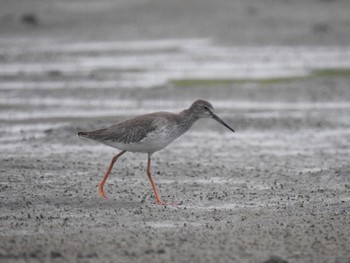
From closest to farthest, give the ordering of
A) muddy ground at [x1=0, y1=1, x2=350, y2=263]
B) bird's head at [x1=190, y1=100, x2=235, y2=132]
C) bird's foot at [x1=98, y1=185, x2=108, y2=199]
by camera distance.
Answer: muddy ground at [x1=0, y1=1, x2=350, y2=263] < bird's foot at [x1=98, y1=185, x2=108, y2=199] < bird's head at [x1=190, y1=100, x2=235, y2=132]

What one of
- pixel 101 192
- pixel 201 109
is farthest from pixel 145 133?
pixel 201 109

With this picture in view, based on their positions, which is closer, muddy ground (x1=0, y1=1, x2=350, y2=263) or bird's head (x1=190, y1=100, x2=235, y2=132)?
muddy ground (x1=0, y1=1, x2=350, y2=263)

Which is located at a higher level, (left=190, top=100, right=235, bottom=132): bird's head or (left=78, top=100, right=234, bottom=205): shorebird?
(left=190, top=100, right=235, bottom=132): bird's head

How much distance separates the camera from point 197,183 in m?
11.4

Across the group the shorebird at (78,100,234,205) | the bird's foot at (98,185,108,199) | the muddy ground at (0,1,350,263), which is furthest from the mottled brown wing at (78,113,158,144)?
the muddy ground at (0,1,350,263)

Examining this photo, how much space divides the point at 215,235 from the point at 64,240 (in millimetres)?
1664

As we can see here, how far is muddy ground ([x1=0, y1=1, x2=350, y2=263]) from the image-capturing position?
8.20 meters

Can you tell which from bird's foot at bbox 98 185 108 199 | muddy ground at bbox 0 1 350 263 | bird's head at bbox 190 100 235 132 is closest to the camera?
muddy ground at bbox 0 1 350 263

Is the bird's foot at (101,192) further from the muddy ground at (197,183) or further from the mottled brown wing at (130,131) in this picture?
the mottled brown wing at (130,131)

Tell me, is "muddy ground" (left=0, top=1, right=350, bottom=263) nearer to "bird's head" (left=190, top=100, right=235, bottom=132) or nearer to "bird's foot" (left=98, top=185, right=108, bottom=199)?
"bird's foot" (left=98, top=185, right=108, bottom=199)

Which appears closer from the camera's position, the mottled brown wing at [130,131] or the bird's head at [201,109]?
the mottled brown wing at [130,131]

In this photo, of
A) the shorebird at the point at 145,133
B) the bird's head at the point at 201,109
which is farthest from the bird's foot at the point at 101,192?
the bird's head at the point at 201,109

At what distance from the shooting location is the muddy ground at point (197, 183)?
8203 millimetres

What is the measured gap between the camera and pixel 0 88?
19906 mm
